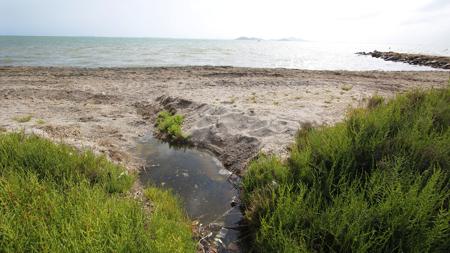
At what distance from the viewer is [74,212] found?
11.4 ft

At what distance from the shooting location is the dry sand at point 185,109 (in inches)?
326

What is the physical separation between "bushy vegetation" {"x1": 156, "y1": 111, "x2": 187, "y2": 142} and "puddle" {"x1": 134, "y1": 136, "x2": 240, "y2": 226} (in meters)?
0.43

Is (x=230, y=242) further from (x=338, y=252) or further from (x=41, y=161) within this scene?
(x=41, y=161)

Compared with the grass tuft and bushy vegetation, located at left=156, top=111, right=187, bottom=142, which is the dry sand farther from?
bushy vegetation, located at left=156, top=111, right=187, bottom=142

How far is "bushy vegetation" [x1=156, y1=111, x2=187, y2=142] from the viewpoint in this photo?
9211mm

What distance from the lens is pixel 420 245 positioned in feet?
10.9

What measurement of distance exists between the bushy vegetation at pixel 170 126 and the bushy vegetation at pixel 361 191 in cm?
358

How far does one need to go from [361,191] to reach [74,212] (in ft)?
13.3

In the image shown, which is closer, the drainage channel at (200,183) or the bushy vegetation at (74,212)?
the bushy vegetation at (74,212)

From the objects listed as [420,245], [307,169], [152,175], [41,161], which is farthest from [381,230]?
[41,161]

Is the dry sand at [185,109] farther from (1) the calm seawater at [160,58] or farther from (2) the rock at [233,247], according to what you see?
(1) the calm seawater at [160,58]

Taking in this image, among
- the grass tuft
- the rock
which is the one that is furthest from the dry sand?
the rock

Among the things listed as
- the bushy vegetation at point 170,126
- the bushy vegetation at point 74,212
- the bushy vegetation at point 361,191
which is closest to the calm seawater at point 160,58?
the bushy vegetation at point 170,126

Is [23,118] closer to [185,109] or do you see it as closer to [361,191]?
[185,109]
